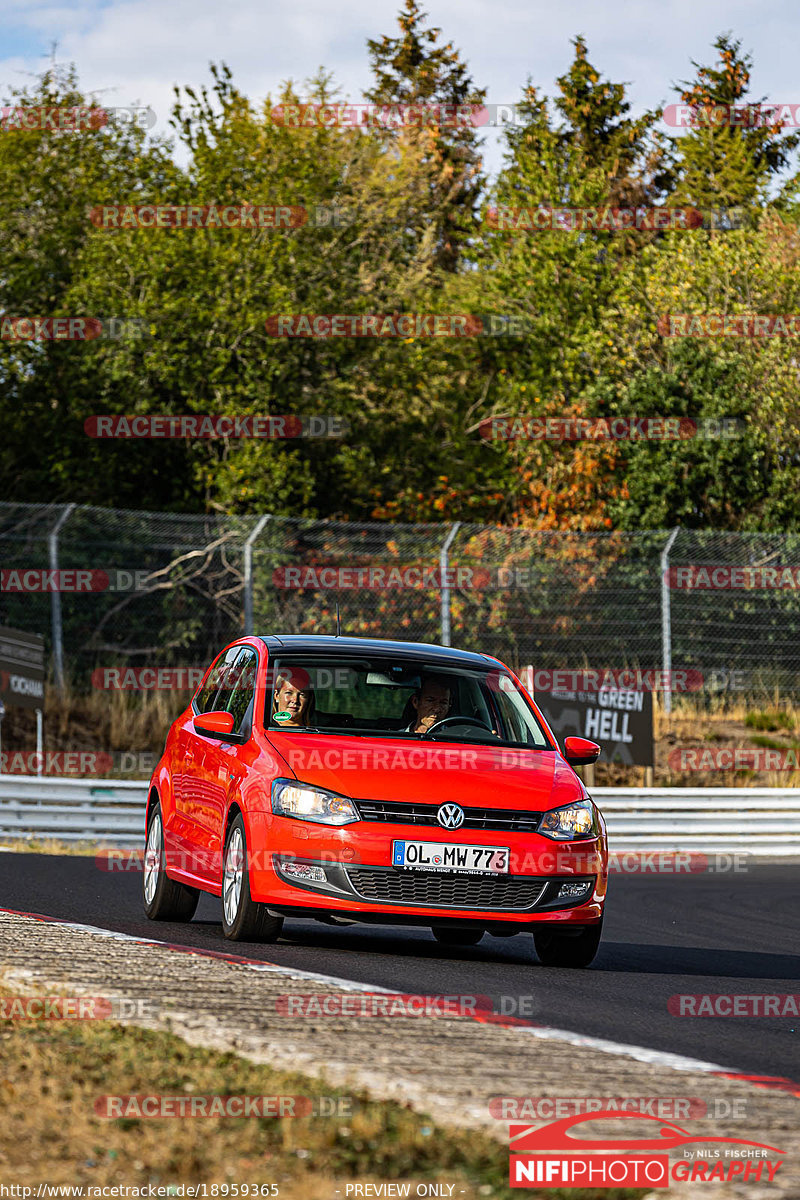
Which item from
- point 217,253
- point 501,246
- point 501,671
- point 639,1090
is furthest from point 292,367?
point 639,1090

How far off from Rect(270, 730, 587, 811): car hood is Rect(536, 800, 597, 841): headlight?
0.17 feet

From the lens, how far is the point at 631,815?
21.4 metres

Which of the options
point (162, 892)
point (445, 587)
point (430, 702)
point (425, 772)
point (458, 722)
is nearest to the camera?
point (425, 772)

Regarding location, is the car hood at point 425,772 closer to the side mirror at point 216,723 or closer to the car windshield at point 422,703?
the car windshield at point 422,703

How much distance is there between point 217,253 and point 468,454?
24.5 ft

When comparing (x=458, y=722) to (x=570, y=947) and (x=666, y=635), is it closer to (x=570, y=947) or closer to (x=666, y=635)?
(x=570, y=947)

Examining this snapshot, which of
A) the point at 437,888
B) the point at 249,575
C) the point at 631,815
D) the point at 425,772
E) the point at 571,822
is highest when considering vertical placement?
the point at 249,575

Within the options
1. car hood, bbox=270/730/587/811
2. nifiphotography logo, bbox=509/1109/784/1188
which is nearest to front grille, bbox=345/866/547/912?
car hood, bbox=270/730/587/811

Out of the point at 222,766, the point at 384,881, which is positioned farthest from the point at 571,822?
the point at 222,766

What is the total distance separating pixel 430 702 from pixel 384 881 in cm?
168

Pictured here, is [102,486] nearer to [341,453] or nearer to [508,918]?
[341,453]

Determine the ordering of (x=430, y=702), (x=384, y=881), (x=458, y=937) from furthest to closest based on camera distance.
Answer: (x=458, y=937), (x=430, y=702), (x=384, y=881)

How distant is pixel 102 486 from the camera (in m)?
33.8

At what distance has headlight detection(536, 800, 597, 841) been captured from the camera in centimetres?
948
